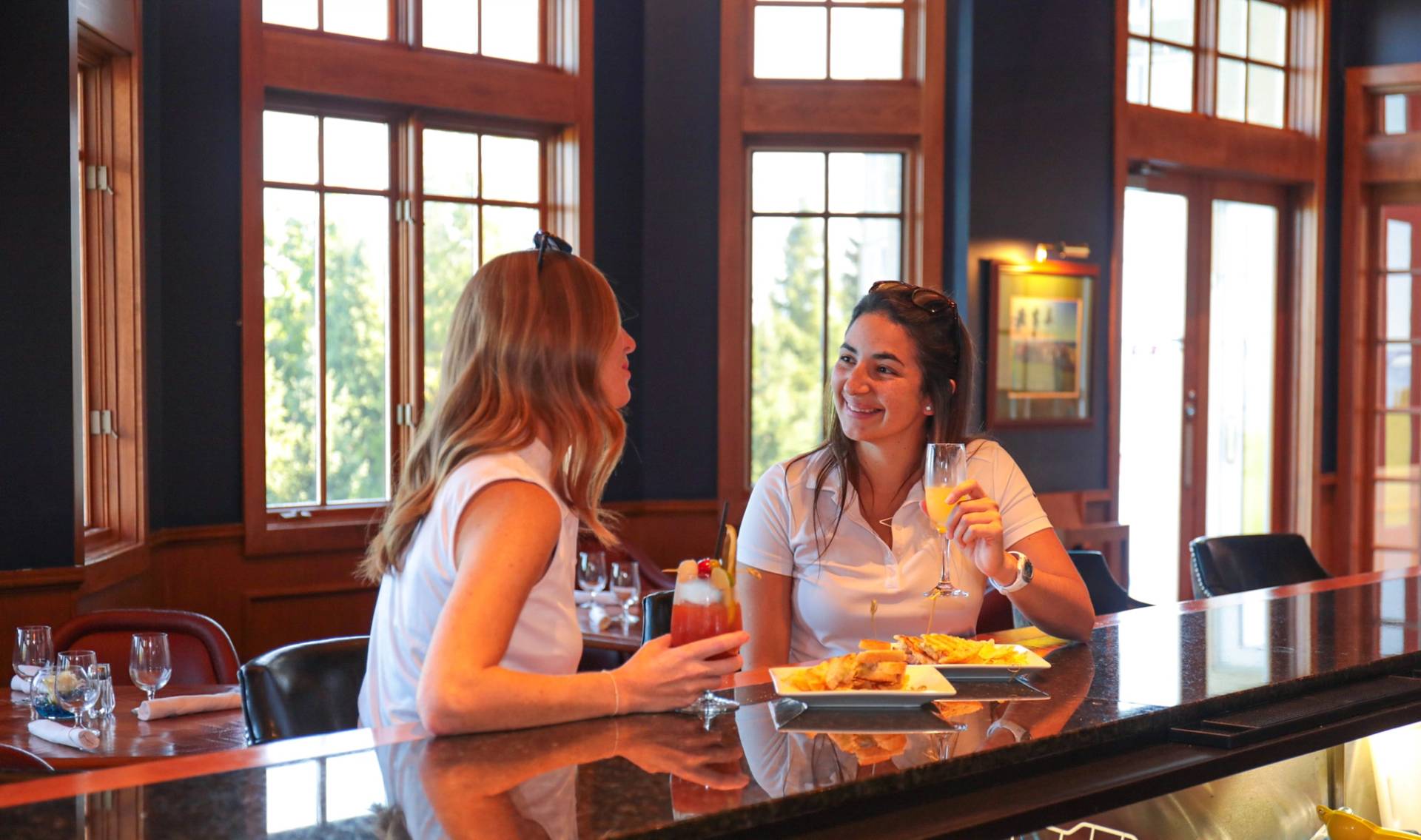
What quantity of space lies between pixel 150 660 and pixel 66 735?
0.29 m

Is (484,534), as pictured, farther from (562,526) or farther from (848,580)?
(848,580)

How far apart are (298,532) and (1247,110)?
599 centimetres

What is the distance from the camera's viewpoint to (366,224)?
19.6 ft

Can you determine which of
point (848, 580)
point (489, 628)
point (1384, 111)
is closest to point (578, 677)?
point (489, 628)

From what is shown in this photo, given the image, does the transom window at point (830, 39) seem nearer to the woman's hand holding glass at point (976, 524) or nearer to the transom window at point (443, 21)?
the transom window at point (443, 21)

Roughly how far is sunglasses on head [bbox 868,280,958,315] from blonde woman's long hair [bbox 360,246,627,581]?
109 cm

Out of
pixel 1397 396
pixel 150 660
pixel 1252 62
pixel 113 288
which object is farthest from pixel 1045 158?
pixel 150 660

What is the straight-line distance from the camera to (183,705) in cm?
292

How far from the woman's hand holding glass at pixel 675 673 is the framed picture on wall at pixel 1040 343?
5.27 metres

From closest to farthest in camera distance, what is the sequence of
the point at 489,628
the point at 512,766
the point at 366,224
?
the point at 512,766, the point at 489,628, the point at 366,224

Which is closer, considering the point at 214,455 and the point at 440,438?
the point at 440,438

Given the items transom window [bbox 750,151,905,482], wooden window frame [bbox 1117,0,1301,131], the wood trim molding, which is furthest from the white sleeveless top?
wooden window frame [bbox 1117,0,1301,131]

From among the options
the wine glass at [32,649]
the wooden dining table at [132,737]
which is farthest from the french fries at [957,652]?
the wine glass at [32,649]

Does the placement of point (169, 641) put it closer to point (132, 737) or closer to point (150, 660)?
point (150, 660)
